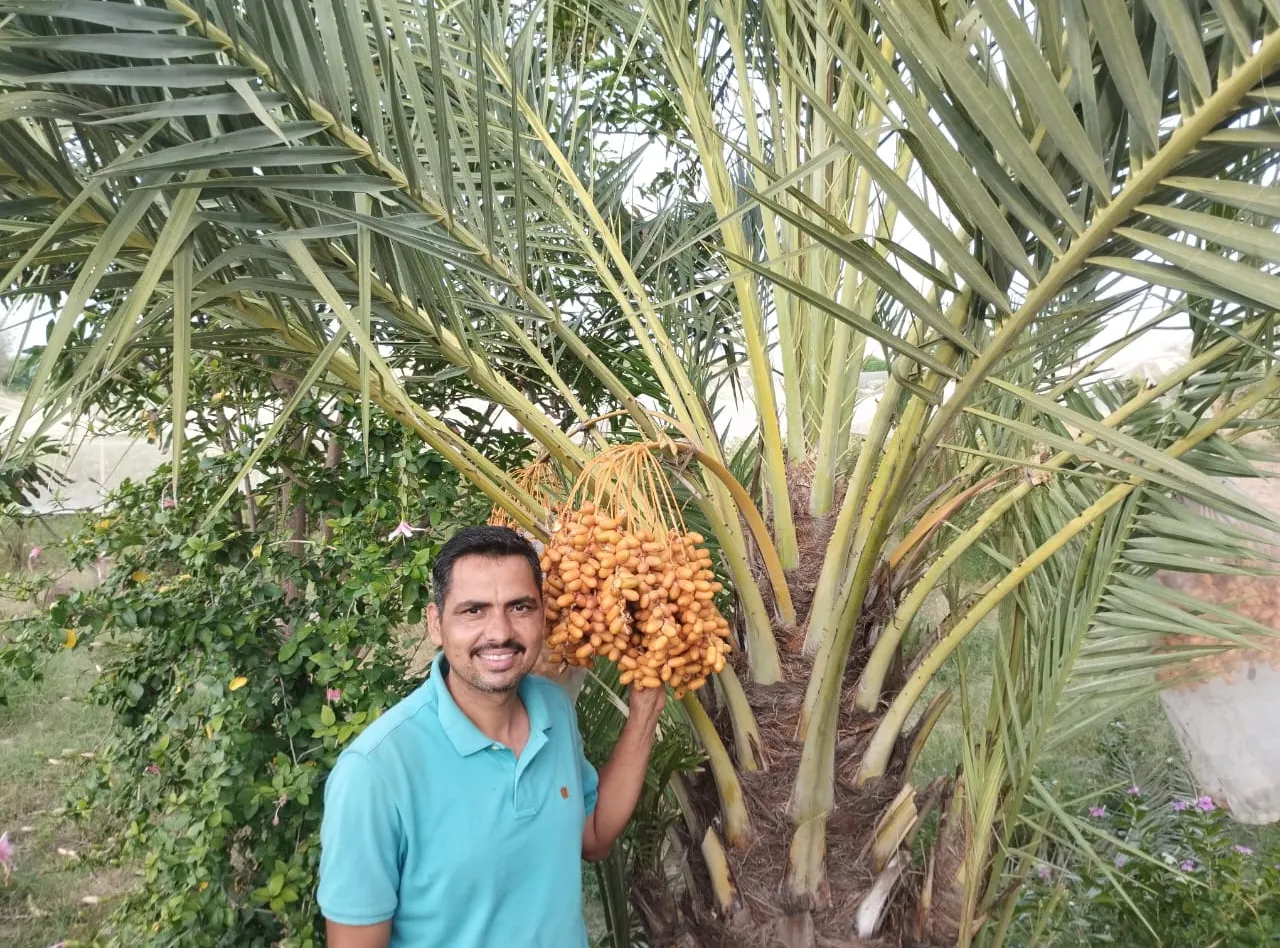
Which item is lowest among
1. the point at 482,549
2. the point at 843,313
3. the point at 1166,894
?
the point at 1166,894

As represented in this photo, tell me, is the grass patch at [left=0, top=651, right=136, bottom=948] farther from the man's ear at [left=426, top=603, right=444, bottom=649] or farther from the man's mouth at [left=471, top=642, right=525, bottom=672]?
the man's mouth at [left=471, top=642, right=525, bottom=672]

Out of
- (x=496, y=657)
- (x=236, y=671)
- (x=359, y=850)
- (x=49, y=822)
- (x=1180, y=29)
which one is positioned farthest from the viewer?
(x=49, y=822)

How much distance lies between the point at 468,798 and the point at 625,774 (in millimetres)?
289

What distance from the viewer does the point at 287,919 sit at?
5.56 ft

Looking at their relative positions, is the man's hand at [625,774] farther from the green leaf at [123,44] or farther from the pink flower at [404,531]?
the green leaf at [123,44]

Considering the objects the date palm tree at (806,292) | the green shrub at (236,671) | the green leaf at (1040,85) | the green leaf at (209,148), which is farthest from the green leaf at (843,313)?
the green shrub at (236,671)

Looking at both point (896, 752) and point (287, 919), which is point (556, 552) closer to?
point (896, 752)

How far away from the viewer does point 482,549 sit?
127cm

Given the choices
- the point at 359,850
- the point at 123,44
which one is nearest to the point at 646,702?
the point at 359,850

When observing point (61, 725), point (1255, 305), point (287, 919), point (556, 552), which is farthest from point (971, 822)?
point (61, 725)

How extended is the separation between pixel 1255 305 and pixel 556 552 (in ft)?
2.65

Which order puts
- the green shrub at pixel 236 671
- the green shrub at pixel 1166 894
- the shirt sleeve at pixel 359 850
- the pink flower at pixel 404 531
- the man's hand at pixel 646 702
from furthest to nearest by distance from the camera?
1. the green shrub at pixel 1166 894
2. the pink flower at pixel 404 531
3. the green shrub at pixel 236 671
4. the man's hand at pixel 646 702
5. the shirt sleeve at pixel 359 850

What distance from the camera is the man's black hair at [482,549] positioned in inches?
49.9

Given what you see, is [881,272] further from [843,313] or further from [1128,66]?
[1128,66]
